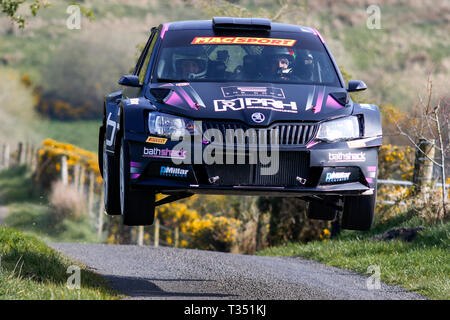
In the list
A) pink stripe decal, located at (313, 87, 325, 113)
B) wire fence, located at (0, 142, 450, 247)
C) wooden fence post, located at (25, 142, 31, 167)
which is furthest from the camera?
wooden fence post, located at (25, 142, 31, 167)

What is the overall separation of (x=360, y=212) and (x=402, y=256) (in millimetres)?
4185

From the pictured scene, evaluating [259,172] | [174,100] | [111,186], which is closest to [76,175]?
[111,186]

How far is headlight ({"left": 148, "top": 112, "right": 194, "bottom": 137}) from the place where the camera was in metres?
7.47

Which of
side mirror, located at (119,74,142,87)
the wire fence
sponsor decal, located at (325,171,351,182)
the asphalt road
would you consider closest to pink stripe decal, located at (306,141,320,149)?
sponsor decal, located at (325,171,351,182)

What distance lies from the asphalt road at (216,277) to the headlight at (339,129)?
173 cm

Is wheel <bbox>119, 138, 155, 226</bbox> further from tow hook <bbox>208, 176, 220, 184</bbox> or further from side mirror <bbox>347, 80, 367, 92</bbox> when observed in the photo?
side mirror <bbox>347, 80, 367, 92</bbox>

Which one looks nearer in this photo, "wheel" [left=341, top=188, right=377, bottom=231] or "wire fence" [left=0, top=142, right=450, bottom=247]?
"wheel" [left=341, top=188, right=377, bottom=231]

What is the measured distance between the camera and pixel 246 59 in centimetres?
873

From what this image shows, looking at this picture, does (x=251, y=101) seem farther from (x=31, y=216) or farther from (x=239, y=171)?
(x=31, y=216)

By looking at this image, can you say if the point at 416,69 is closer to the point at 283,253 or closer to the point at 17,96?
the point at 17,96

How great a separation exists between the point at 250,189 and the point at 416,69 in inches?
2541

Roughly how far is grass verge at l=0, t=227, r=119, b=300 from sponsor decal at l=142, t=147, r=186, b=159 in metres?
1.37

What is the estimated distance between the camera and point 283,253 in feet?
55.3
